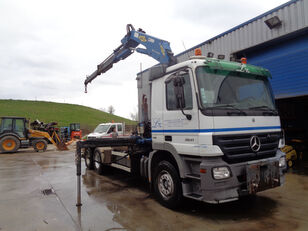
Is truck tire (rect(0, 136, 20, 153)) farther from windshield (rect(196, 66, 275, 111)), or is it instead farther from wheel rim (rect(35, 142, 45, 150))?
windshield (rect(196, 66, 275, 111))

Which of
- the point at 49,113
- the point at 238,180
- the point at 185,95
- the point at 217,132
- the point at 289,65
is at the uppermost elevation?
the point at 49,113

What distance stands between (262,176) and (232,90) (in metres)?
1.58

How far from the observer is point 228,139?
3.79 m

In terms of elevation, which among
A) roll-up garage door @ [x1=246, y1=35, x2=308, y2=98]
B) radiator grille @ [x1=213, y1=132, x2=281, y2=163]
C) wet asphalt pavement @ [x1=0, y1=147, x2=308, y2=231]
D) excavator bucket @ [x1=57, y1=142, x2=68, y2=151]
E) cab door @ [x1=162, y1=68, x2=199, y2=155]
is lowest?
wet asphalt pavement @ [x1=0, y1=147, x2=308, y2=231]

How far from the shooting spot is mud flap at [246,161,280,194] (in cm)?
377

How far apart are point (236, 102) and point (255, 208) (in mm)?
2145

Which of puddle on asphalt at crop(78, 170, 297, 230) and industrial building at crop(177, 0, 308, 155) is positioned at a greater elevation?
industrial building at crop(177, 0, 308, 155)

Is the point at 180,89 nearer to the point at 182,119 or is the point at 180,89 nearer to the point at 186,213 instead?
the point at 182,119

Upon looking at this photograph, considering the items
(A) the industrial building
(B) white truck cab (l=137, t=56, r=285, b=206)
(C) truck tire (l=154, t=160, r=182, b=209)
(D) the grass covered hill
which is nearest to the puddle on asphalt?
(C) truck tire (l=154, t=160, r=182, b=209)

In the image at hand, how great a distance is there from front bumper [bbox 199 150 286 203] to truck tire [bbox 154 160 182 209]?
571 millimetres

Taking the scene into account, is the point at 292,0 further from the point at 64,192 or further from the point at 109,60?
the point at 64,192

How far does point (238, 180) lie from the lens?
383 cm

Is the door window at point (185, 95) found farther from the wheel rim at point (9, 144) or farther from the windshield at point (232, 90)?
the wheel rim at point (9, 144)

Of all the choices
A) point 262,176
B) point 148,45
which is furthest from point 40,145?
point 262,176
